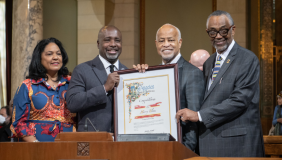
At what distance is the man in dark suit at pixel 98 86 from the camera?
295 centimetres

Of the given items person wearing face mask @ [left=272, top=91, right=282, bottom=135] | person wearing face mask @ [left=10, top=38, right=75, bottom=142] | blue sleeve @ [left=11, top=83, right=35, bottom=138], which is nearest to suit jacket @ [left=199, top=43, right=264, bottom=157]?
person wearing face mask @ [left=10, top=38, right=75, bottom=142]

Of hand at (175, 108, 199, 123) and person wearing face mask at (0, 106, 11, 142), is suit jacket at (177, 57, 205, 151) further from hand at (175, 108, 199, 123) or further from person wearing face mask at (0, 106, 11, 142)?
person wearing face mask at (0, 106, 11, 142)

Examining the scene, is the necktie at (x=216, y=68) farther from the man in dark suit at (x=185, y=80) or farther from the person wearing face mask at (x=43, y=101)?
the person wearing face mask at (x=43, y=101)

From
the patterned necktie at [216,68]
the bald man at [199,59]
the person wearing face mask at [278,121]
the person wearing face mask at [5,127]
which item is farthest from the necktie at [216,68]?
the person wearing face mask at [278,121]

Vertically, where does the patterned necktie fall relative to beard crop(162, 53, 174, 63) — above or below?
below

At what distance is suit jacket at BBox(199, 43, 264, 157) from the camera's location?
9.23 feet

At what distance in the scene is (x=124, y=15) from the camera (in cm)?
859

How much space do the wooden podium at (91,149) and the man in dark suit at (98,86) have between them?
0.64m

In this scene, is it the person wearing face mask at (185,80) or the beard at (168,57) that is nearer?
the person wearing face mask at (185,80)

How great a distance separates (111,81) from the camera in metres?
2.98

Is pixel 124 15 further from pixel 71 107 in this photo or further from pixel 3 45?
pixel 71 107

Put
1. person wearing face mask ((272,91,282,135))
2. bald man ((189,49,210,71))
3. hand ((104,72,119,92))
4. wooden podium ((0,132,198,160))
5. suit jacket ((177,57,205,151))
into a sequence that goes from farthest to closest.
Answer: person wearing face mask ((272,91,282,135))
bald man ((189,49,210,71))
hand ((104,72,119,92))
suit jacket ((177,57,205,151))
wooden podium ((0,132,198,160))

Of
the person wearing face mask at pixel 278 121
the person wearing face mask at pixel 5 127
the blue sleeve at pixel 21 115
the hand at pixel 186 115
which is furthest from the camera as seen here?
the person wearing face mask at pixel 278 121

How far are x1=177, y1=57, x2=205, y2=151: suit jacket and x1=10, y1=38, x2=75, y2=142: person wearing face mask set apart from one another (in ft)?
3.59
